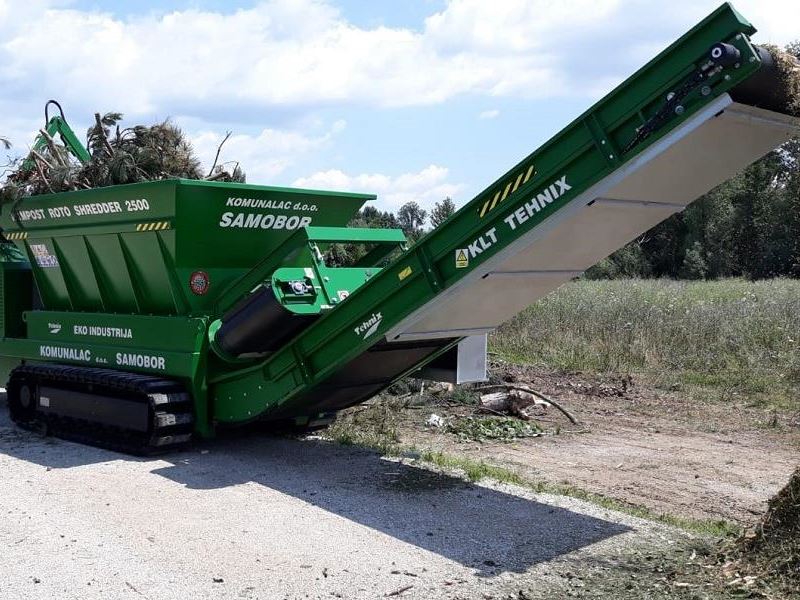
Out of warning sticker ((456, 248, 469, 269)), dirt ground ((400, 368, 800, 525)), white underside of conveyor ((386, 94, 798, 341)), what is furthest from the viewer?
dirt ground ((400, 368, 800, 525))

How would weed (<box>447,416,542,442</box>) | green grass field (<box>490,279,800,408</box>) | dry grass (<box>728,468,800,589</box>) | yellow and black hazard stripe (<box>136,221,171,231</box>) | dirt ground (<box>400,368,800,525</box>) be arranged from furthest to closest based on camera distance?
1. green grass field (<box>490,279,800,408</box>)
2. weed (<box>447,416,542,442</box>)
3. yellow and black hazard stripe (<box>136,221,171,231</box>)
4. dirt ground (<box>400,368,800,525</box>)
5. dry grass (<box>728,468,800,589</box>)

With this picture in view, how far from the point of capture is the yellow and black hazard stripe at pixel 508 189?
18.8 feet

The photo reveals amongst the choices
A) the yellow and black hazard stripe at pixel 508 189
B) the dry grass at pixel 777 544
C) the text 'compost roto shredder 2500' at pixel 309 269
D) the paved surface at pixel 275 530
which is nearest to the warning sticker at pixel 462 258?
the text 'compost roto shredder 2500' at pixel 309 269

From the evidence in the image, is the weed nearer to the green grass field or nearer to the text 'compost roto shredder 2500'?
the text 'compost roto shredder 2500'

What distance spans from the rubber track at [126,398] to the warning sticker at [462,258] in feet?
9.75

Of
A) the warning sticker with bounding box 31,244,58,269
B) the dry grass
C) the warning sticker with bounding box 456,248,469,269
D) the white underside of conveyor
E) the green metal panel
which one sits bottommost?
the dry grass

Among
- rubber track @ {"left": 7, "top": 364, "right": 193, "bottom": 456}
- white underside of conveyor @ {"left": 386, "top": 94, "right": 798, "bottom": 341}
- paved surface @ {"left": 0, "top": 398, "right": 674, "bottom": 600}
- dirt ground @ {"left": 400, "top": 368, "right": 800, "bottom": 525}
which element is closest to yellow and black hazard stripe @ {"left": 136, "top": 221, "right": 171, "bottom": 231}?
rubber track @ {"left": 7, "top": 364, "right": 193, "bottom": 456}

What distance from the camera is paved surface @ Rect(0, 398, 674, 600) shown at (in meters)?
4.71

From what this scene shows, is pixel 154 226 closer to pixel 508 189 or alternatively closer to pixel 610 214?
pixel 508 189

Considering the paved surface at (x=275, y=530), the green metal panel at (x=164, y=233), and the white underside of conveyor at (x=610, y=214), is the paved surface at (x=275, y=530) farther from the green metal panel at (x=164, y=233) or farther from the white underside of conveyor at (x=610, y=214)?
the green metal panel at (x=164, y=233)

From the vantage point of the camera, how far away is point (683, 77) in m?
5.07

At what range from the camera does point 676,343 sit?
13016mm

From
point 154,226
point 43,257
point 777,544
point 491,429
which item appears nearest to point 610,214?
point 777,544

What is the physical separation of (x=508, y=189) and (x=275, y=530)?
2.72 meters
